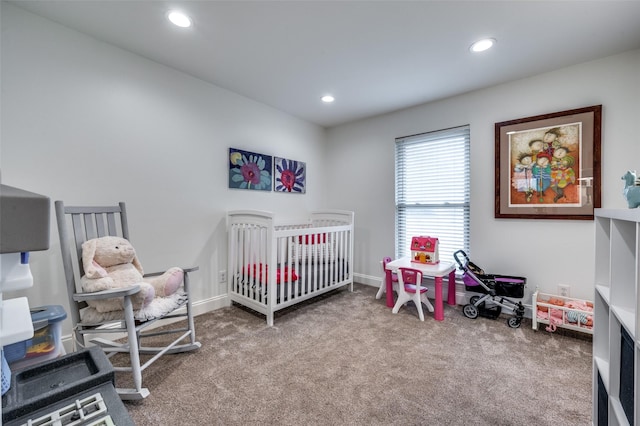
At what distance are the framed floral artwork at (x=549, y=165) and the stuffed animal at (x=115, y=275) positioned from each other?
2.99 metres

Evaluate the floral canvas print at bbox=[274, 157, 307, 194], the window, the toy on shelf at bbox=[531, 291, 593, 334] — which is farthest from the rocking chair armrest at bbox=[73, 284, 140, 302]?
the toy on shelf at bbox=[531, 291, 593, 334]

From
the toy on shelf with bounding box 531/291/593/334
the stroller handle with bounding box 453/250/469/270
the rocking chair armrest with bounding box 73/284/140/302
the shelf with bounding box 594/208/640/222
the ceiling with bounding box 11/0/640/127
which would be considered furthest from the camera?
the stroller handle with bounding box 453/250/469/270

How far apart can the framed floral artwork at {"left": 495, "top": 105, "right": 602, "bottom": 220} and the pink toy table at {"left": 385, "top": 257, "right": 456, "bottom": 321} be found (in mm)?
763

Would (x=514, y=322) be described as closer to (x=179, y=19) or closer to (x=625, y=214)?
(x=625, y=214)

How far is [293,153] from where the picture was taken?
3.54 meters

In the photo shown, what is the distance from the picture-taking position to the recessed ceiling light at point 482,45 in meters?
1.95

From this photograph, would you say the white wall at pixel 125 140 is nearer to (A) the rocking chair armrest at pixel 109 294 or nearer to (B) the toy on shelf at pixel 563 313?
(A) the rocking chair armrest at pixel 109 294

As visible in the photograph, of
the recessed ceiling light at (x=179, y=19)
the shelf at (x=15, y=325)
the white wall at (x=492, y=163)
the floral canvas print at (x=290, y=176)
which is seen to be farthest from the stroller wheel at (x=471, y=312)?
the recessed ceiling light at (x=179, y=19)

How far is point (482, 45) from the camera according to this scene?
6.58ft

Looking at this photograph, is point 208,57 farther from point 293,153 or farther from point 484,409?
point 484,409

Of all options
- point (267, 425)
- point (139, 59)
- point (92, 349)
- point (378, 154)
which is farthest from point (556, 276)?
point (139, 59)

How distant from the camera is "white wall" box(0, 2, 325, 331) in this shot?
173 centimetres

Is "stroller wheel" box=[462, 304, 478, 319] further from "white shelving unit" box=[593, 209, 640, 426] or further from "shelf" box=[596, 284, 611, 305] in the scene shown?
"shelf" box=[596, 284, 611, 305]

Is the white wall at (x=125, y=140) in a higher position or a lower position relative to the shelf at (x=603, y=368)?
higher
